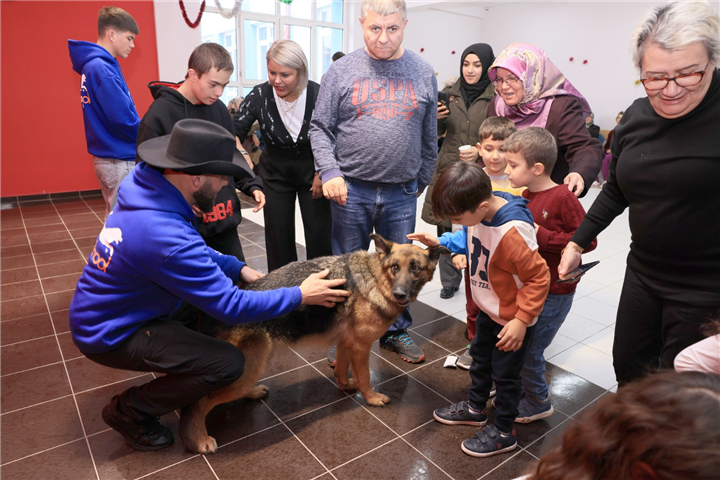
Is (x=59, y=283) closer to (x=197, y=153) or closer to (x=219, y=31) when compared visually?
(x=197, y=153)

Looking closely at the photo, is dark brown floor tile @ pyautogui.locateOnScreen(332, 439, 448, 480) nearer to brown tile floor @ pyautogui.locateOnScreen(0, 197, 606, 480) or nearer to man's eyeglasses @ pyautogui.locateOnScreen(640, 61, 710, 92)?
brown tile floor @ pyautogui.locateOnScreen(0, 197, 606, 480)

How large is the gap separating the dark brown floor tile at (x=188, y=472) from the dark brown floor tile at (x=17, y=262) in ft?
12.1

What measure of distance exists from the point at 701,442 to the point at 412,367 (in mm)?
2532

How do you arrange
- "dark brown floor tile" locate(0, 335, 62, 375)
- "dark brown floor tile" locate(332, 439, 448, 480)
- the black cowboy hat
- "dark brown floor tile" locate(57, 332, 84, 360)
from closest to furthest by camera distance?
the black cowboy hat
"dark brown floor tile" locate(332, 439, 448, 480)
"dark brown floor tile" locate(0, 335, 62, 375)
"dark brown floor tile" locate(57, 332, 84, 360)

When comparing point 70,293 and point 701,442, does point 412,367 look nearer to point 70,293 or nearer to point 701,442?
point 701,442

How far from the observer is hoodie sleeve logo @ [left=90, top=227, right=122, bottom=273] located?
6.45 ft

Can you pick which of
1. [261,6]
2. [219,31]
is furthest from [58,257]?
[261,6]

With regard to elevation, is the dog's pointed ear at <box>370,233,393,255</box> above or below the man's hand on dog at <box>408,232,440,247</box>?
below

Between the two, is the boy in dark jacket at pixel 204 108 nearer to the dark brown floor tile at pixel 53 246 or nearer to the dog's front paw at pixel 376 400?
the dog's front paw at pixel 376 400

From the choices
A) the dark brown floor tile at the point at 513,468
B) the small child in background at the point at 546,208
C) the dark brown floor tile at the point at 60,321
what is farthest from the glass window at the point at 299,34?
the dark brown floor tile at the point at 513,468

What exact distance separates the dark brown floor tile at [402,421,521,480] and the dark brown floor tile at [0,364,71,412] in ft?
6.98

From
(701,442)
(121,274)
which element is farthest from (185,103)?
(701,442)

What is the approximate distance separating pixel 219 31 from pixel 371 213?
8692 millimetres

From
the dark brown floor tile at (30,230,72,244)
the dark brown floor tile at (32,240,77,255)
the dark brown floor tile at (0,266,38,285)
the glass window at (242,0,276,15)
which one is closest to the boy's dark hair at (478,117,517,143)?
the dark brown floor tile at (0,266,38,285)
